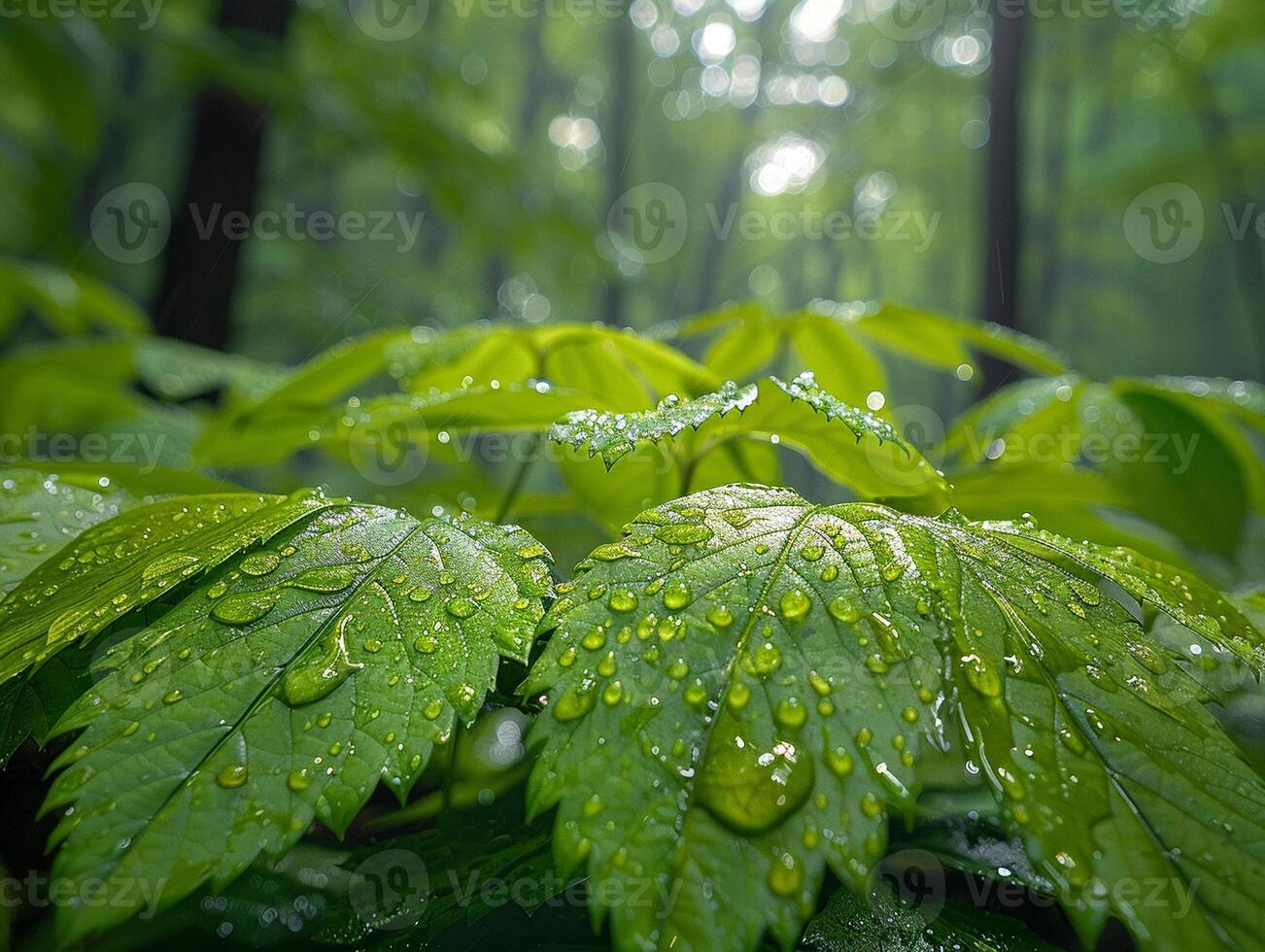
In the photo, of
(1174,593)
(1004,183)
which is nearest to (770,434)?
(1174,593)

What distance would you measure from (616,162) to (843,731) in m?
9.30

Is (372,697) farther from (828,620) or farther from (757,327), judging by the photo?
(757,327)

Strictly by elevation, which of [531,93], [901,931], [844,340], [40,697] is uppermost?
[531,93]

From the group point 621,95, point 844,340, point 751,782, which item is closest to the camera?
point 751,782

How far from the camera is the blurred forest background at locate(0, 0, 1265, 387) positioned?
2.14 meters

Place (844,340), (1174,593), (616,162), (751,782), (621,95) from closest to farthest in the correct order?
1. (751,782)
2. (1174,593)
3. (844,340)
4. (621,95)
5. (616,162)

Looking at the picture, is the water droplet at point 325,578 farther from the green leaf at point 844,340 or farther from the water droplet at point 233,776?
the green leaf at point 844,340

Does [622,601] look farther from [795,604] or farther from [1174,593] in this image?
[1174,593]

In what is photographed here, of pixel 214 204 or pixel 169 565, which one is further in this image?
pixel 214 204

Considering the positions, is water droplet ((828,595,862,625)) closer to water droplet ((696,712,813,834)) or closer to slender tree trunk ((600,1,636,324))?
water droplet ((696,712,813,834))

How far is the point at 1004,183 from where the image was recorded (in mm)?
2648

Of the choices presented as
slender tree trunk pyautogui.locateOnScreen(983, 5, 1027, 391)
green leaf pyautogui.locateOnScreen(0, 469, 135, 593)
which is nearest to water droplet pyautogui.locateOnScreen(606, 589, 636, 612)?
green leaf pyautogui.locateOnScreen(0, 469, 135, 593)

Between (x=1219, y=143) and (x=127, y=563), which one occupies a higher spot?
(x=1219, y=143)

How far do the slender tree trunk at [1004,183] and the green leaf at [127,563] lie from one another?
252cm
